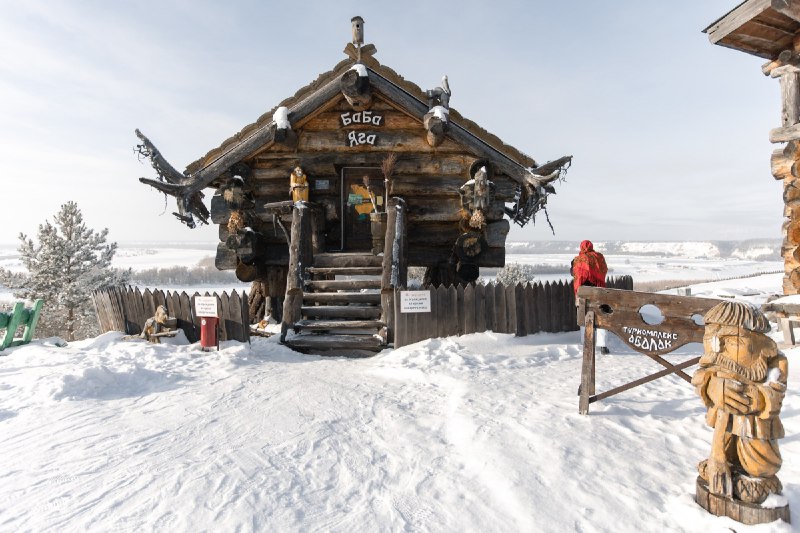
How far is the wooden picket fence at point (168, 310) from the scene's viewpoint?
7711 millimetres

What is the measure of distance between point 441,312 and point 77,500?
18.6 ft

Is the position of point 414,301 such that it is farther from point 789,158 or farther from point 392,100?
point 789,158

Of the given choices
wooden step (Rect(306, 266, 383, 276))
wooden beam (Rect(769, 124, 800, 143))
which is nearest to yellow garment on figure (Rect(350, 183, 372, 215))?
wooden step (Rect(306, 266, 383, 276))

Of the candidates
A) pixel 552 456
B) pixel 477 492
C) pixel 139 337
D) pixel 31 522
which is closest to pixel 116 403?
pixel 31 522

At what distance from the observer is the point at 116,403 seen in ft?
15.8

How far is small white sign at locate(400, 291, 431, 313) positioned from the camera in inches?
296

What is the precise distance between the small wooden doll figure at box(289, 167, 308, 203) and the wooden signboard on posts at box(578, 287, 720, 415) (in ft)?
24.5

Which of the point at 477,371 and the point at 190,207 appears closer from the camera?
the point at 477,371

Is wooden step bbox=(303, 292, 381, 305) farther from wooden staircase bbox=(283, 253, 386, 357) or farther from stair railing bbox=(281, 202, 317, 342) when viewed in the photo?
stair railing bbox=(281, 202, 317, 342)

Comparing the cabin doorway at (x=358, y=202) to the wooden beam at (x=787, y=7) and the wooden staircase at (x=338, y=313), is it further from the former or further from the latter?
the wooden beam at (x=787, y=7)

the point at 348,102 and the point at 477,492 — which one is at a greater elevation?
the point at 348,102

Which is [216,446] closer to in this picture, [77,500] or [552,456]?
[77,500]

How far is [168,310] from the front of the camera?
8.21 metres

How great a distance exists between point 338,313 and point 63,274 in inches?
894
